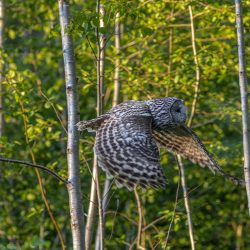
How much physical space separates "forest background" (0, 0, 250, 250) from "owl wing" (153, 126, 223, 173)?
1.26ft

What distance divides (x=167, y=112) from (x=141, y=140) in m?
1.14

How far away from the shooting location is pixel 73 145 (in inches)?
231

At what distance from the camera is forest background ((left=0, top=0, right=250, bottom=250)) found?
350 inches

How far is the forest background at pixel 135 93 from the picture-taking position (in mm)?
A: 8883

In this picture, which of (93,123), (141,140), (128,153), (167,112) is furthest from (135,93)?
(128,153)

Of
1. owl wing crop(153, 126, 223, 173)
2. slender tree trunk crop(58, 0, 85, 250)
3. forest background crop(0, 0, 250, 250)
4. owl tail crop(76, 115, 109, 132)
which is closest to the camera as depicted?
slender tree trunk crop(58, 0, 85, 250)

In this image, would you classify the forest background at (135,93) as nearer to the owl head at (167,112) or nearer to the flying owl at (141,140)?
the flying owl at (141,140)

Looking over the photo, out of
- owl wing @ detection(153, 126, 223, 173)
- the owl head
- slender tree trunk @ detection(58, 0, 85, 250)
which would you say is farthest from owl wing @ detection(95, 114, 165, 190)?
owl wing @ detection(153, 126, 223, 173)

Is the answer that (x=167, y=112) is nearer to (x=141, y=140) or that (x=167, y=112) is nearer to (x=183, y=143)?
(x=183, y=143)

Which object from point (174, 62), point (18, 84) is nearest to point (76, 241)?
point (18, 84)

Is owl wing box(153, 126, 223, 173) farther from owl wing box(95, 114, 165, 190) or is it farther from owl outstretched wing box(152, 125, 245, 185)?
owl wing box(95, 114, 165, 190)

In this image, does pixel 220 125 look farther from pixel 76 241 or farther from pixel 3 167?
pixel 76 241

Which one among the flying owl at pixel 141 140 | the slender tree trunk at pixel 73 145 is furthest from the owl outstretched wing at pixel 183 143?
the slender tree trunk at pixel 73 145

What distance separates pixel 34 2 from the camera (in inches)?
479
